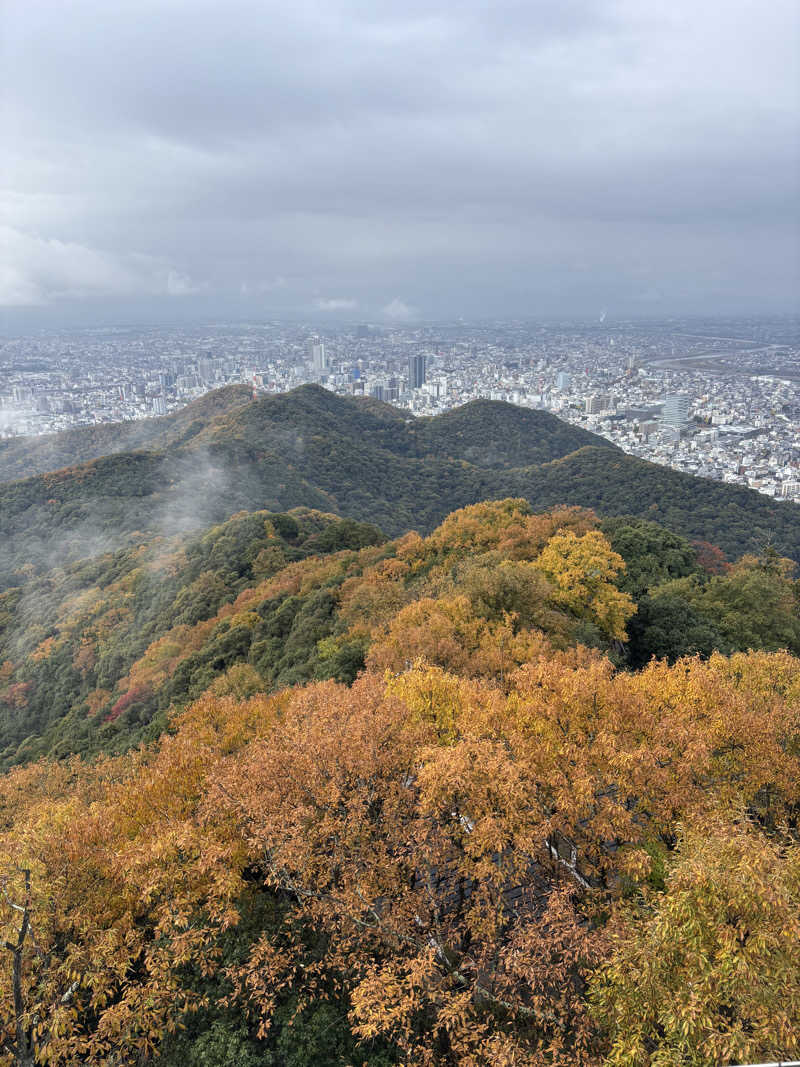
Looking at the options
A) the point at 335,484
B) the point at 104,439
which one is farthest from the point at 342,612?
the point at 104,439

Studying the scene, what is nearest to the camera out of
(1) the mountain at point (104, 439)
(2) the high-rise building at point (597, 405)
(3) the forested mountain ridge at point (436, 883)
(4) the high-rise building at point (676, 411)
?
(3) the forested mountain ridge at point (436, 883)

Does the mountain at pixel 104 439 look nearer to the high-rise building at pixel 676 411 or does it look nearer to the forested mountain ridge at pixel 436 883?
the high-rise building at pixel 676 411

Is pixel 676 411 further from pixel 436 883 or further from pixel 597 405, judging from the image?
pixel 436 883

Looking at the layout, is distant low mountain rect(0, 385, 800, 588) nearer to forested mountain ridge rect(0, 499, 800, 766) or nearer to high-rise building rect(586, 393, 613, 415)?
forested mountain ridge rect(0, 499, 800, 766)

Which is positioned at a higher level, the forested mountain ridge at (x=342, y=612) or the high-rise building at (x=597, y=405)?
the high-rise building at (x=597, y=405)

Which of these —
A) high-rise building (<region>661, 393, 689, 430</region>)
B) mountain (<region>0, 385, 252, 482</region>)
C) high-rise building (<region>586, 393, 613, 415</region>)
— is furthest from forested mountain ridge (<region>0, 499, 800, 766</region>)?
high-rise building (<region>586, 393, 613, 415</region>)

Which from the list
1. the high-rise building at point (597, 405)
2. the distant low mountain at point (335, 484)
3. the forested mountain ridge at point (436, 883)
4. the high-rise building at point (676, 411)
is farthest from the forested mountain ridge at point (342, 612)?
the high-rise building at point (597, 405)

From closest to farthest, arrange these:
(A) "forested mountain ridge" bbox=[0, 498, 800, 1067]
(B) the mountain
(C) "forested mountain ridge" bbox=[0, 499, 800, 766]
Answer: (A) "forested mountain ridge" bbox=[0, 498, 800, 1067] < (C) "forested mountain ridge" bbox=[0, 499, 800, 766] < (B) the mountain

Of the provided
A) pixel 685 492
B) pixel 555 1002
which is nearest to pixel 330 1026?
pixel 555 1002
